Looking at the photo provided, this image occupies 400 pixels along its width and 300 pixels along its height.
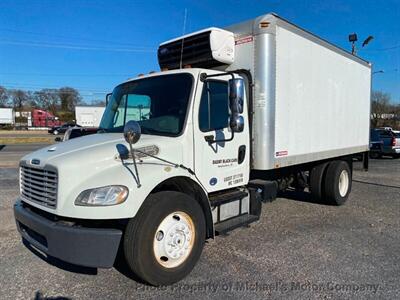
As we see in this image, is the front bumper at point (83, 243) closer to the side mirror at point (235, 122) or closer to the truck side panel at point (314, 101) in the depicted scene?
the side mirror at point (235, 122)

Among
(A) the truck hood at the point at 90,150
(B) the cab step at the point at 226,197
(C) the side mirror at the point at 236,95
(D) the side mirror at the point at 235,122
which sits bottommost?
(B) the cab step at the point at 226,197

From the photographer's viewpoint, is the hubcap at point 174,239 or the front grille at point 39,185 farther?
the hubcap at point 174,239

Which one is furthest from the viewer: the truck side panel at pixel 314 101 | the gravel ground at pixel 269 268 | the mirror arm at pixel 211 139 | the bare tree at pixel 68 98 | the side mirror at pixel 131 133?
the bare tree at pixel 68 98

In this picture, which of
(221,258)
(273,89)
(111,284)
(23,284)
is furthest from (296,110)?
(23,284)

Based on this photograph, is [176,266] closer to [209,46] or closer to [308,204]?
[209,46]

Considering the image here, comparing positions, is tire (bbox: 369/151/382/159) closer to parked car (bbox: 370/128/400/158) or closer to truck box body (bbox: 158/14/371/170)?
parked car (bbox: 370/128/400/158)

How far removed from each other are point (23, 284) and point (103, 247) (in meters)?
1.32

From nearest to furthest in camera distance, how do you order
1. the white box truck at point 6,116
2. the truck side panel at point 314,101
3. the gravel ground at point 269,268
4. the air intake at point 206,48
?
the gravel ground at point 269,268 → the air intake at point 206,48 → the truck side panel at point 314,101 → the white box truck at point 6,116

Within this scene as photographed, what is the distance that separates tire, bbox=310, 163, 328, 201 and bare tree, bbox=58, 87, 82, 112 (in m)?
99.7

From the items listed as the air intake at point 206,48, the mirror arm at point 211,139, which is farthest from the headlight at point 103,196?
the air intake at point 206,48

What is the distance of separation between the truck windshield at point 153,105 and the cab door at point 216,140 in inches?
8.5

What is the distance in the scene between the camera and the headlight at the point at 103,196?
137 inches

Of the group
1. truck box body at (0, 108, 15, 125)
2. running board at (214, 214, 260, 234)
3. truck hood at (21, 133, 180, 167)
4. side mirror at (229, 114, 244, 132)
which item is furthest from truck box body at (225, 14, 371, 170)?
truck box body at (0, 108, 15, 125)

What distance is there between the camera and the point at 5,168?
563 inches
